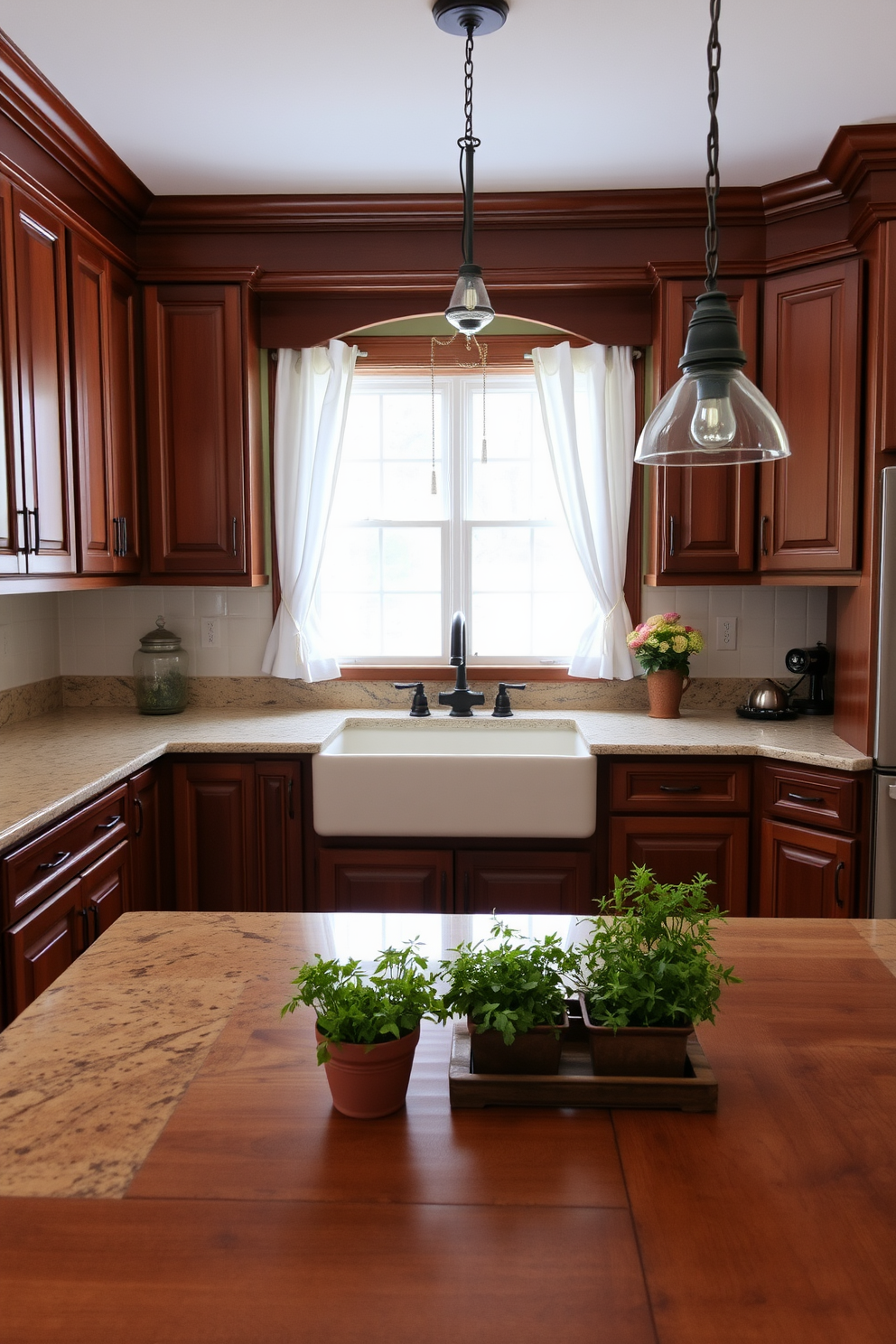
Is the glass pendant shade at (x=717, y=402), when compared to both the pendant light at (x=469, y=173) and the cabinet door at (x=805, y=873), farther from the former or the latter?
the cabinet door at (x=805, y=873)

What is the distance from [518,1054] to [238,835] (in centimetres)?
228

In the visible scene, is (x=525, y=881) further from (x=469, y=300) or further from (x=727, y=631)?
(x=469, y=300)

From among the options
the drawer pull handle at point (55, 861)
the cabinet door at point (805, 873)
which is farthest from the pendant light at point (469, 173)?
the cabinet door at point (805, 873)

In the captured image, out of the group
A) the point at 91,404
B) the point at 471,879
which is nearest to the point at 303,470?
the point at 91,404

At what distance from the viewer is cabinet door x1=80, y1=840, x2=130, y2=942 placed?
2631 mm

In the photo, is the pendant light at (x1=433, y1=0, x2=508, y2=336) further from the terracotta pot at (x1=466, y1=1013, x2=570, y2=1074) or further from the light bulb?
the terracotta pot at (x1=466, y1=1013, x2=570, y2=1074)

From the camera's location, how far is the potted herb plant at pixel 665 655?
3.48 m

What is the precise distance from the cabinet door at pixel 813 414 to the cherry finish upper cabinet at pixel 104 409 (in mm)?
2082

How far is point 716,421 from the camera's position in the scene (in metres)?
1.35

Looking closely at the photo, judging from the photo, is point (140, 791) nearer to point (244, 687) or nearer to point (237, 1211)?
point (244, 687)

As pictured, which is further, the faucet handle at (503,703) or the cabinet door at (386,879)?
the faucet handle at (503,703)

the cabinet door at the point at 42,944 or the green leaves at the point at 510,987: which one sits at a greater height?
the green leaves at the point at 510,987

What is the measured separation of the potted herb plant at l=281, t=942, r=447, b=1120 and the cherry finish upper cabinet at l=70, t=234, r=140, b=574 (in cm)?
229

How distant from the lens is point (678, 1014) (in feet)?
3.61
